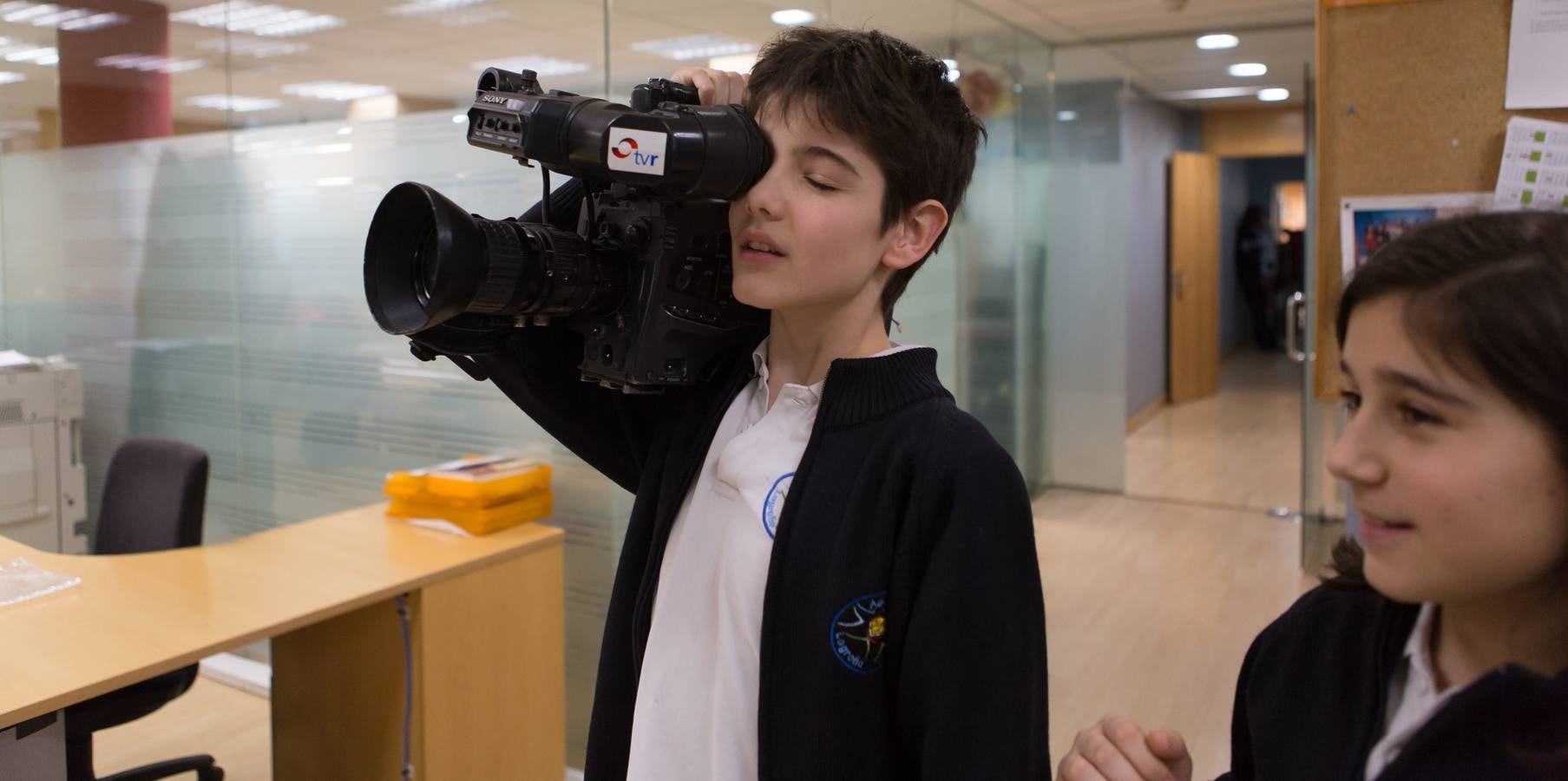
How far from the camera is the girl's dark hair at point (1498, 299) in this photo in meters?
0.58

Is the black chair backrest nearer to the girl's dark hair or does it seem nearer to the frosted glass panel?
the frosted glass panel

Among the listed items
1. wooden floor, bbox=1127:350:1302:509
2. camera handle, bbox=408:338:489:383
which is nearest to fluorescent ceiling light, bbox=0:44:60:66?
camera handle, bbox=408:338:489:383

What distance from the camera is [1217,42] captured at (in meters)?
5.52

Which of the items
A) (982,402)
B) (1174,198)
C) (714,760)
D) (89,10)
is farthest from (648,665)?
(1174,198)

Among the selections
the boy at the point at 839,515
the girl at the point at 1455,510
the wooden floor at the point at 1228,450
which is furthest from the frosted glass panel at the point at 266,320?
the wooden floor at the point at 1228,450

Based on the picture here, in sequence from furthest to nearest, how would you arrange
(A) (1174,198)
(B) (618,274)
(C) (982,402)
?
(A) (1174,198) < (C) (982,402) < (B) (618,274)

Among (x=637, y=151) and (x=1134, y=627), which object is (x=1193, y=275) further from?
→ (x=637, y=151)

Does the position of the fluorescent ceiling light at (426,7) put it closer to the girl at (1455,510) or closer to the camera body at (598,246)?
the camera body at (598,246)

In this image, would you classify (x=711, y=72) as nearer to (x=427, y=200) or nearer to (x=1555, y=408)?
(x=427, y=200)

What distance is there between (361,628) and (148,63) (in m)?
1.66

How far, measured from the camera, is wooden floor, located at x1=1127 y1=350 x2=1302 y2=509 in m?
5.70

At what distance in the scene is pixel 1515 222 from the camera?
24.3 inches

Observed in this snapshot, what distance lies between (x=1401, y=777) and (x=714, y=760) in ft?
1.60

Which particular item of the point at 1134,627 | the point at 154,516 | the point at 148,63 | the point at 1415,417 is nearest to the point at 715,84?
the point at 1415,417
